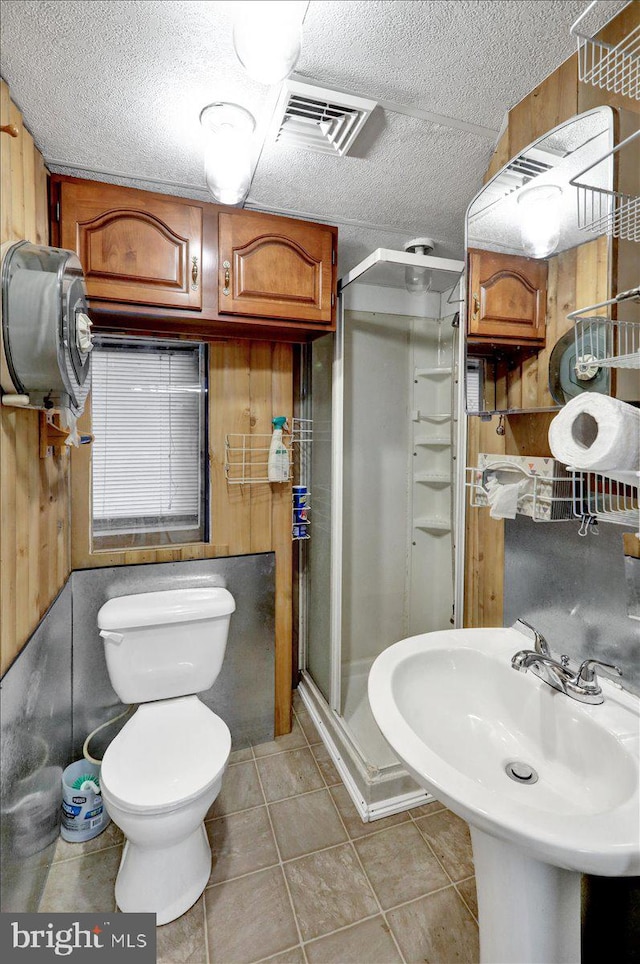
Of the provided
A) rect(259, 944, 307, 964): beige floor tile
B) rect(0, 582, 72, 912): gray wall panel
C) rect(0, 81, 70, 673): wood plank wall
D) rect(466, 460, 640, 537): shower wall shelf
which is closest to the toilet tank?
rect(0, 582, 72, 912): gray wall panel

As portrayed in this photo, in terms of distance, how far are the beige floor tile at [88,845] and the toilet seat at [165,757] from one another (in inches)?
16.4

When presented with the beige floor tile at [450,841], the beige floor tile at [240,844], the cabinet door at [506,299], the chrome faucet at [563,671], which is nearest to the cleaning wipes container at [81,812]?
the beige floor tile at [240,844]

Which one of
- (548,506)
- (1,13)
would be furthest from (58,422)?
(548,506)

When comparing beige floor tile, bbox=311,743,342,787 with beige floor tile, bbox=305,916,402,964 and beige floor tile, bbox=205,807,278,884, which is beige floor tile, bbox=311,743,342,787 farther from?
beige floor tile, bbox=305,916,402,964

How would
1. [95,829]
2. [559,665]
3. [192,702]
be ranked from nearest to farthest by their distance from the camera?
[559,665] < [95,829] < [192,702]

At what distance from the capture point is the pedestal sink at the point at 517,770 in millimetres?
728

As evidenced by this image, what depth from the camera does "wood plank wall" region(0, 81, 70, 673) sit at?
3.68 feet

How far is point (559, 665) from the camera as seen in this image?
1.08 m

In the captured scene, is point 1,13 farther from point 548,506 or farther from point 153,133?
point 548,506

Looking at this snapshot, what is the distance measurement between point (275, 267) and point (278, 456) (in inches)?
30.5

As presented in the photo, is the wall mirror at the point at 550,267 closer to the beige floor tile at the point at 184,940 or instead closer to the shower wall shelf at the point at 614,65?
the shower wall shelf at the point at 614,65

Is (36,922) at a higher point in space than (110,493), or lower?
lower

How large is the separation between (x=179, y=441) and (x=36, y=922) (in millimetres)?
1597

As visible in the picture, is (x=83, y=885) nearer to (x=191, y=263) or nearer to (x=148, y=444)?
(x=148, y=444)
